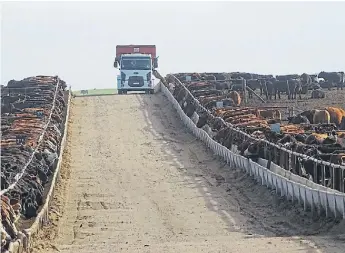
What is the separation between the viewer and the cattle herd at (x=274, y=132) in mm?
24802

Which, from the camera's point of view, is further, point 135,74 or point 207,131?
point 135,74

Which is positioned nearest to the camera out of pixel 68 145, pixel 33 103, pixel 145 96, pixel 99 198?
pixel 99 198

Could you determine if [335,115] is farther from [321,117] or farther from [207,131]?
[207,131]

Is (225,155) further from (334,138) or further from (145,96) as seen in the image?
(145,96)

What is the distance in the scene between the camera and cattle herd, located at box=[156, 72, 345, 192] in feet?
81.4

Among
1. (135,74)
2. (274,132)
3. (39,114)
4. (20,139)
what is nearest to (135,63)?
(135,74)

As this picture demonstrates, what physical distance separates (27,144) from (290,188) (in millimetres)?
11247

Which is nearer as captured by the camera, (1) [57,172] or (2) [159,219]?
(2) [159,219]

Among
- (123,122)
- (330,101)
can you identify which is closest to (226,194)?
(123,122)

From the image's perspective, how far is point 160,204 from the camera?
26297mm

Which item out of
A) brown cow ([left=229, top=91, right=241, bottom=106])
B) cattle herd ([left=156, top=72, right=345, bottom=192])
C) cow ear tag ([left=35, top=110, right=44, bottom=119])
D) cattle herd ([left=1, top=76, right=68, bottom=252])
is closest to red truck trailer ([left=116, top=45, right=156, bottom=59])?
cattle herd ([left=1, top=76, right=68, bottom=252])

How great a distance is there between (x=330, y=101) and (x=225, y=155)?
2307cm

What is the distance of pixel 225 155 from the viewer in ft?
111

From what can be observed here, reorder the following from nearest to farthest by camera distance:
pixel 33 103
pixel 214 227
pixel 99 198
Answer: pixel 214 227, pixel 99 198, pixel 33 103
